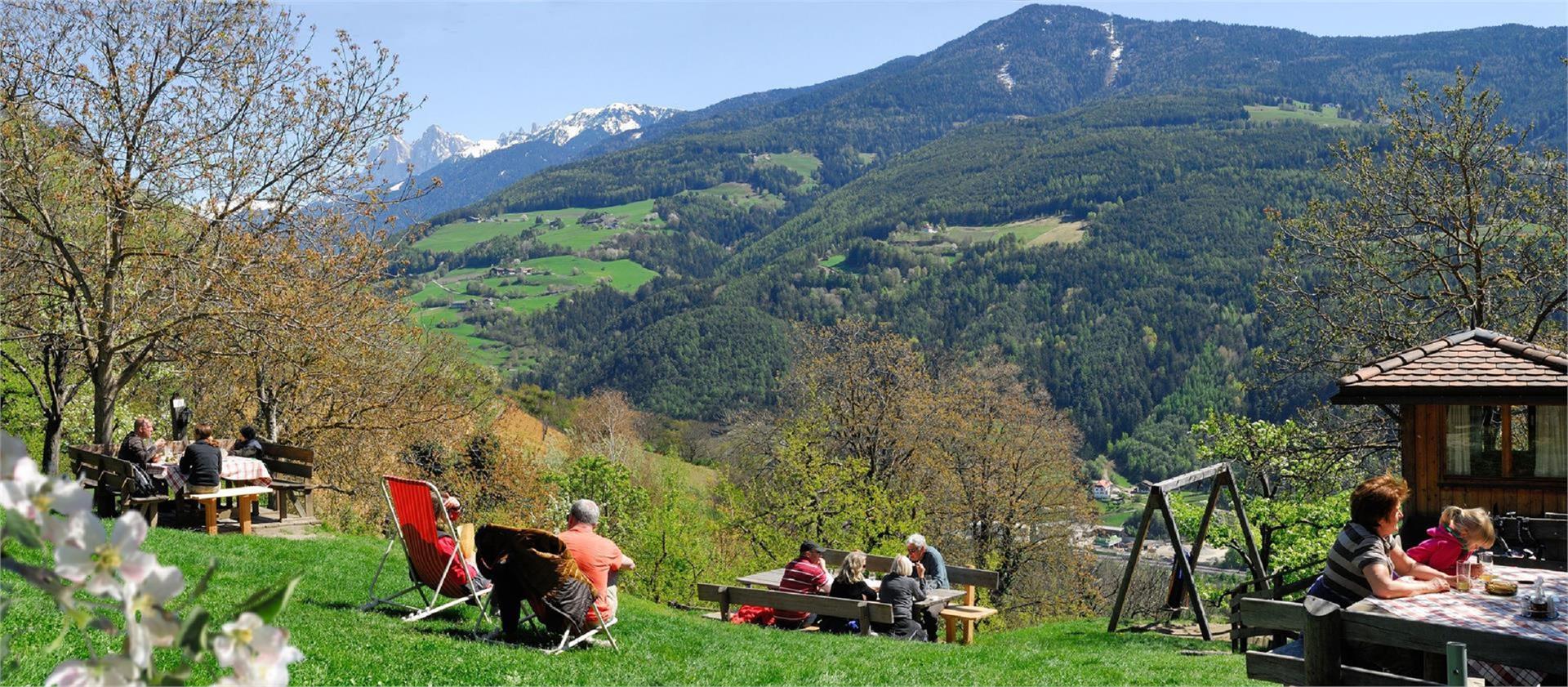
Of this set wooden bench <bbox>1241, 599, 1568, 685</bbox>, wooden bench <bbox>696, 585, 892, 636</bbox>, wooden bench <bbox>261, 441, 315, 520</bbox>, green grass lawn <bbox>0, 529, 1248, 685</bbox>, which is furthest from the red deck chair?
wooden bench <bbox>261, 441, 315, 520</bbox>

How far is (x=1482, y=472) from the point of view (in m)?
11.0

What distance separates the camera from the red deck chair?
814cm

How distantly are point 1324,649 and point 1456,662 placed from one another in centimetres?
47

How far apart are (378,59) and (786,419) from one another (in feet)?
75.8

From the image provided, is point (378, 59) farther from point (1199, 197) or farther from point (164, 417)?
point (1199, 197)

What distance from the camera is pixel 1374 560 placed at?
5.82m

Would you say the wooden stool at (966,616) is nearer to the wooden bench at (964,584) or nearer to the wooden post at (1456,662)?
the wooden bench at (964,584)

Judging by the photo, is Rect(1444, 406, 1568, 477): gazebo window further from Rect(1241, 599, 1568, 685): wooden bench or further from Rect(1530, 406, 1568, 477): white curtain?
Rect(1241, 599, 1568, 685): wooden bench

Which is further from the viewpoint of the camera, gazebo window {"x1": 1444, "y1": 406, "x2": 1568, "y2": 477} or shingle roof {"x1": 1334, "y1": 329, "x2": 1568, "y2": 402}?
gazebo window {"x1": 1444, "y1": 406, "x2": 1568, "y2": 477}

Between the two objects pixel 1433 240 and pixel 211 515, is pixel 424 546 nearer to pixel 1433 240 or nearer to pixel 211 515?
pixel 211 515

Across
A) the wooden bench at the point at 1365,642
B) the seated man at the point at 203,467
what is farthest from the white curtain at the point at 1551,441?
the seated man at the point at 203,467

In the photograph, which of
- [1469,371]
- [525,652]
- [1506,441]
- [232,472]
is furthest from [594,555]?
[1506,441]

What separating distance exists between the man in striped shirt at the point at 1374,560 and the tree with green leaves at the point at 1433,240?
44.7ft

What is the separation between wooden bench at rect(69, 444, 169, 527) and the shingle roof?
12.6 meters
